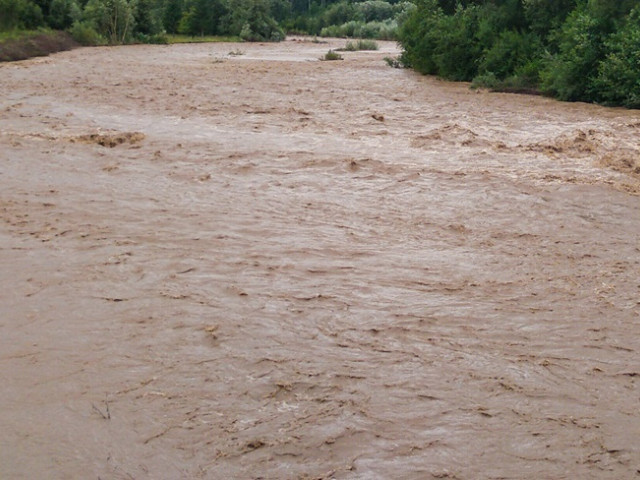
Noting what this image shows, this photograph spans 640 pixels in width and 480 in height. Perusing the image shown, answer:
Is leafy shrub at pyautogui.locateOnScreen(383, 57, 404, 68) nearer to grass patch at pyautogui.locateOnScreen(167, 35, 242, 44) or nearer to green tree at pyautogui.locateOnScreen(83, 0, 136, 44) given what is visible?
green tree at pyautogui.locateOnScreen(83, 0, 136, 44)

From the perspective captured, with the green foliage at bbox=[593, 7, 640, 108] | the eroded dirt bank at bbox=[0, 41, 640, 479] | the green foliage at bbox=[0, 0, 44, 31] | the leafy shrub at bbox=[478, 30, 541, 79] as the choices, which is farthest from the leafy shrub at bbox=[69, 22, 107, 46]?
the green foliage at bbox=[593, 7, 640, 108]

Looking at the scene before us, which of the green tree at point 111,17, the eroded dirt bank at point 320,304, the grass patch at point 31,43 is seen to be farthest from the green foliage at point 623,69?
the green tree at point 111,17

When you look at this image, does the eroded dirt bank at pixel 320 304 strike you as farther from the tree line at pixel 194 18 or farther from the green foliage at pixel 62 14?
the green foliage at pixel 62 14

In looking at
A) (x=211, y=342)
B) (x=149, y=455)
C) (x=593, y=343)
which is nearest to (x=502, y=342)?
(x=593, y=343)

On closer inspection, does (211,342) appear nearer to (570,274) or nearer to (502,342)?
(502,342)

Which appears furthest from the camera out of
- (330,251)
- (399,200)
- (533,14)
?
(533,14)

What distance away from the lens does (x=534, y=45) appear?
18.4 m

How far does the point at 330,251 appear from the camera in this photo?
22.2 ft

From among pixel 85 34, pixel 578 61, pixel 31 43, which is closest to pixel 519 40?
pixel 578 61

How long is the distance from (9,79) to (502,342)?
18144 mm

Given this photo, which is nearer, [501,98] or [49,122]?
[49,122]

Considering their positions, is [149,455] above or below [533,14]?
below

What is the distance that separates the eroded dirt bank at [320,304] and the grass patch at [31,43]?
52.3 feet

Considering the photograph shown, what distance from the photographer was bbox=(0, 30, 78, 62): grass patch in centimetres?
2603
